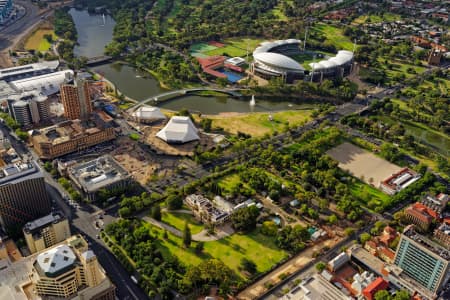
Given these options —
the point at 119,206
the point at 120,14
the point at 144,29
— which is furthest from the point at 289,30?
the point at 119,206

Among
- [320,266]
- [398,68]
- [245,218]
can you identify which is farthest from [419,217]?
[398,68]

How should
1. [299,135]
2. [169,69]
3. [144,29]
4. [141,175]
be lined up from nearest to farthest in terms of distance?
[141,175], [299,135], [169,69], [144,29]

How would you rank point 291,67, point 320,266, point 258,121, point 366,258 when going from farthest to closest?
1. point 291,67
2. point 258,121
3. point 366,258
4. point 320,266

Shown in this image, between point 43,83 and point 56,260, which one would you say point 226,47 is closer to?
point 43,83

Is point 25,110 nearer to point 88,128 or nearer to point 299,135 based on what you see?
point 88,128

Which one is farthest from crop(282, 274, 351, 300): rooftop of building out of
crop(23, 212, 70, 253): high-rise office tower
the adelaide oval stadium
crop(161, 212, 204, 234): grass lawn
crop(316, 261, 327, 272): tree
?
the adelaide oval stadium

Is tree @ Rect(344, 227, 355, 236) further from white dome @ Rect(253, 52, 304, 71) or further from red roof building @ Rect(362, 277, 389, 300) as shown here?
white dome @ Rect(253, 52, 304, 71)
